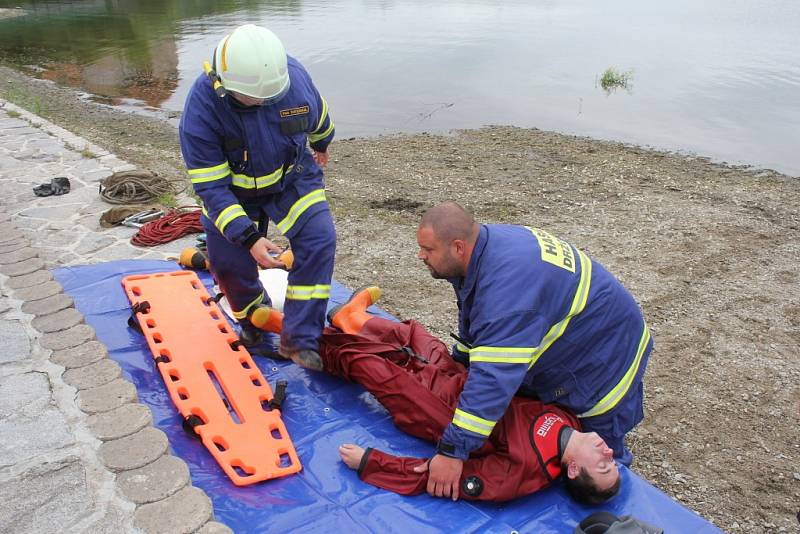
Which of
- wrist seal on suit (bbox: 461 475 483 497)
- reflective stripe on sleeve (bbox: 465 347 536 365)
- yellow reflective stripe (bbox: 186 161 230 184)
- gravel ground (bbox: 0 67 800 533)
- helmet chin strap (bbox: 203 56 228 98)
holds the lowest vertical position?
→ gravel ground (bbox: 0 67 800 533)

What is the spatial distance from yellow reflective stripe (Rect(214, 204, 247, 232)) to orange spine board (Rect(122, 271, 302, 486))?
31.7 inches

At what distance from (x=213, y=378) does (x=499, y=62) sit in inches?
731

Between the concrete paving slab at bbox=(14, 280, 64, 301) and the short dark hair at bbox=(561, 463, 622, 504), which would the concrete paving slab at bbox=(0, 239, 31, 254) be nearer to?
the concrete paving slab at bbox=(14, 280, 64, 301)

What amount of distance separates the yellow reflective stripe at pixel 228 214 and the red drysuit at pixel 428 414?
2.98ft

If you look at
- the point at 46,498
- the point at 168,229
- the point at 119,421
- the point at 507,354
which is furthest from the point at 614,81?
the point at 46,498

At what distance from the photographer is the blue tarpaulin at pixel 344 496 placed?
2904 millimetres

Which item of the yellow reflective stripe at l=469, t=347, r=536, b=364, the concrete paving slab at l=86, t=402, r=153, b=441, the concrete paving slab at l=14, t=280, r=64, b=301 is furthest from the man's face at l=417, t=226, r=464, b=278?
the concrete paving slab at l=14, t=280, r=64, b=301

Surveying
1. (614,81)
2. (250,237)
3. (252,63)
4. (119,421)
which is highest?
(252,63)

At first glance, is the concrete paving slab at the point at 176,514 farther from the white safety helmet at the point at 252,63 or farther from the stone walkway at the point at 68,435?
the white safety helmet at the point at 252,63

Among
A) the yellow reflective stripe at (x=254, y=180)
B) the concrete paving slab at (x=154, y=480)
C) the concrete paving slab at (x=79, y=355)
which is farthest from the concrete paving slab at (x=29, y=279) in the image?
the concrete paving slab at (x=154, y=480)

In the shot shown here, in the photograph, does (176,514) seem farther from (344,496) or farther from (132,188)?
(132,188)

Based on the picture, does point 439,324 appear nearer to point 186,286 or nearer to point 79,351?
point 186,286

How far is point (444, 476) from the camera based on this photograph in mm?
3027

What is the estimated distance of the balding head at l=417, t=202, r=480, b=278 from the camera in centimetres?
291
